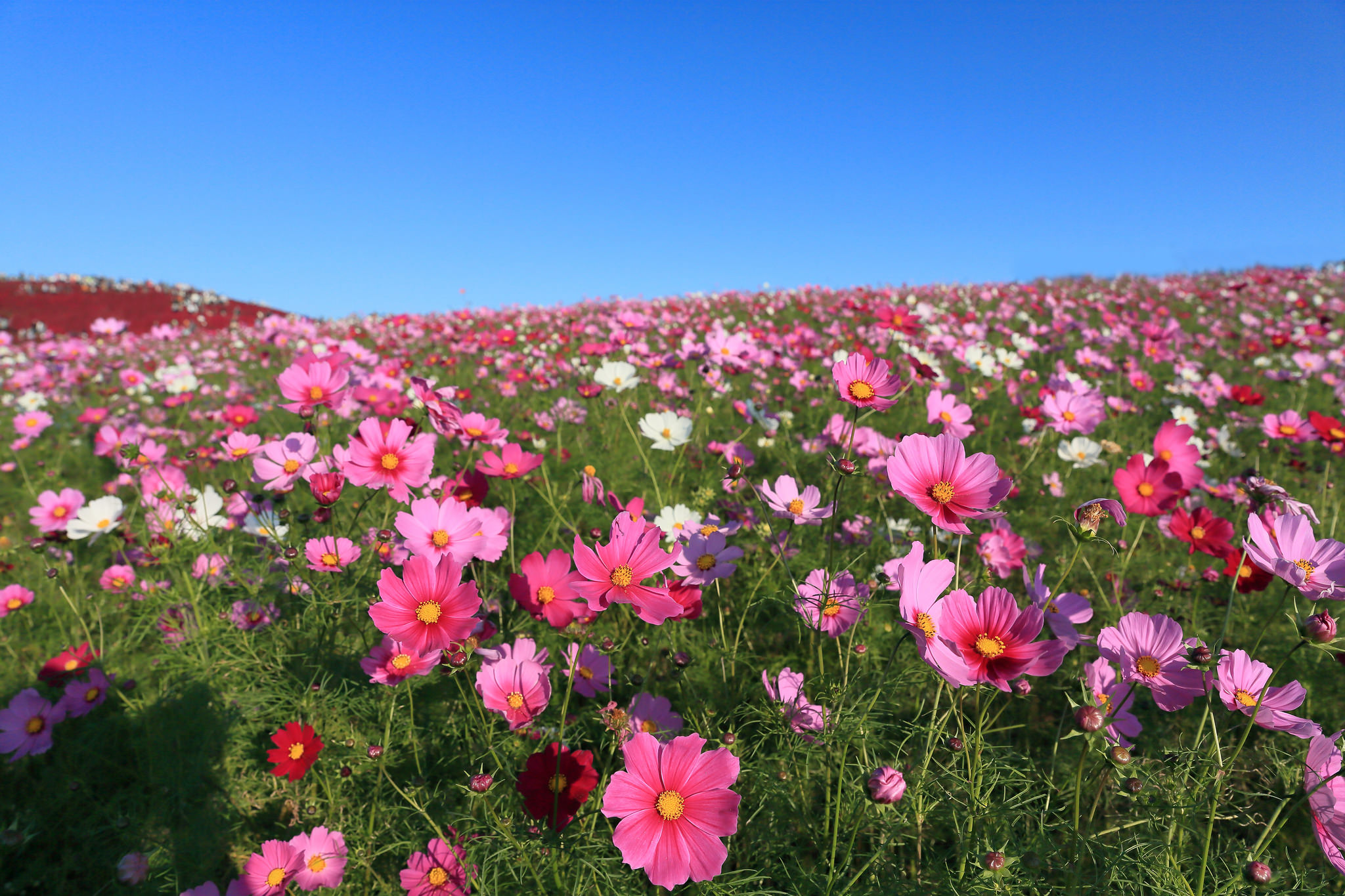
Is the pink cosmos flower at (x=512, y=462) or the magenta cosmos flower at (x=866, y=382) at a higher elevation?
the magenta cosmos flower at (x=866, y=382)

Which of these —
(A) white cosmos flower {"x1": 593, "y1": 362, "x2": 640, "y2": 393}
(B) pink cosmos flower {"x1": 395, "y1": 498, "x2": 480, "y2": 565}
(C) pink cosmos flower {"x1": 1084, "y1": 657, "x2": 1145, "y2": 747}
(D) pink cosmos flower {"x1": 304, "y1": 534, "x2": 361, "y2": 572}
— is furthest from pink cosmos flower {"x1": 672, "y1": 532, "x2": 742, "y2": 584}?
(A) white cosmos flower {"x1": 593, "y1": 362, "x2": 640, "y2": 393}

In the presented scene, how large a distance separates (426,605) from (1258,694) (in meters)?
1.54

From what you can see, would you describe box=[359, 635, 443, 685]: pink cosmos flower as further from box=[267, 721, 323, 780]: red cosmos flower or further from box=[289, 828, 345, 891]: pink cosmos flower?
box=[289, 828, 345, 891]: pink cosmos flower

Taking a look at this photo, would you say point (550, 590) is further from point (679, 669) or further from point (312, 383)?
point (312, 383)

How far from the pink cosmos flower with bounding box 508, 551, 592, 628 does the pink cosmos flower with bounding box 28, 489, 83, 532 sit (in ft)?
6.86

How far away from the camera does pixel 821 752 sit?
4.41 ft

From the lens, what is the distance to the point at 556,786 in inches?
39.3

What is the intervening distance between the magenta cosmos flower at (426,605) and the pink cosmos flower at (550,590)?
112 mm

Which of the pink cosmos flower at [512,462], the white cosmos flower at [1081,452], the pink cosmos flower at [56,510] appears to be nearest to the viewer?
the pink cosmos flower at [512,462]

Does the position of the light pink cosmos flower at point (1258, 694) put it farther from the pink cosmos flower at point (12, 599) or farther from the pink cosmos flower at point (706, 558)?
the pink cosmos flower at point (12, 599)

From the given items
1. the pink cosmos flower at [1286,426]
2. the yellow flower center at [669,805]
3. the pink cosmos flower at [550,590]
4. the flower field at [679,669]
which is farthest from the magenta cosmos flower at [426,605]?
the pink cosmos flower at [1286,426]

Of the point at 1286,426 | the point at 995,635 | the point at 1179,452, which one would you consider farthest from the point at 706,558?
the point at 1286,426

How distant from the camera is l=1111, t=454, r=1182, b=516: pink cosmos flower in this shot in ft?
5.24

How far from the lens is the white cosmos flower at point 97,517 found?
79.8 inches
